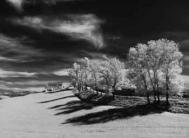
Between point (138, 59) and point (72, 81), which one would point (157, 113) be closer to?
point (138, 59)

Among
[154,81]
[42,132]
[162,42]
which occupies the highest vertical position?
[162,42]

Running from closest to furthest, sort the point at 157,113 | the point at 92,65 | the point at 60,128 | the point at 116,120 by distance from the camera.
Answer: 1. the point at 60,128
2. the point at 116,120
3. the point at 157,113
4. the point at 92,65

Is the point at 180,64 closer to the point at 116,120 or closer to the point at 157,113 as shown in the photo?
the point at 157,113

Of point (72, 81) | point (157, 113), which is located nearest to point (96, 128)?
point (157, 113)

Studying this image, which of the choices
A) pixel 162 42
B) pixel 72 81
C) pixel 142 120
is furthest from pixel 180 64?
pixel 72 81

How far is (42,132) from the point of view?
39375 mm

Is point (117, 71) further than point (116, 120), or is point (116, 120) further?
point (117, 71)

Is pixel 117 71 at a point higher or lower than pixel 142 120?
higher

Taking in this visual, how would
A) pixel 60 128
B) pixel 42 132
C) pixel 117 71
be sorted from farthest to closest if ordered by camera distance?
1. pixel 117 71
2. pixel 60 128
3. pixel 42 132

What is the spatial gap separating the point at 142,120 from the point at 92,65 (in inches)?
2743

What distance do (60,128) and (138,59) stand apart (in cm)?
2895

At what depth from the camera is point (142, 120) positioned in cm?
4447

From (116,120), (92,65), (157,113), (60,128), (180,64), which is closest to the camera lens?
(60,128)

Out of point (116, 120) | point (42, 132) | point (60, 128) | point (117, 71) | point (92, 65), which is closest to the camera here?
point (42, 132)
